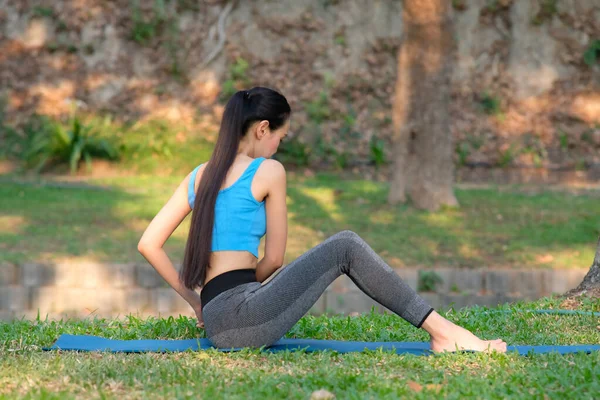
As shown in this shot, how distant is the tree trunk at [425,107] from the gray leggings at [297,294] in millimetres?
5553

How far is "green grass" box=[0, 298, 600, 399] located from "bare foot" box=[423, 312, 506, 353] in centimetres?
7

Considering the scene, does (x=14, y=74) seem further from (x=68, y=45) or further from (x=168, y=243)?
(x=168, y=243)

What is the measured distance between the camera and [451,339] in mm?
3857

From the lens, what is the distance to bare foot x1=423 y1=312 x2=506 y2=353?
385 cm

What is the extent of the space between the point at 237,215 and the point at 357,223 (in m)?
4.97

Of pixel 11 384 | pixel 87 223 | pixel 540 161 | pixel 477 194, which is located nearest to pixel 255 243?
pixel 11 384

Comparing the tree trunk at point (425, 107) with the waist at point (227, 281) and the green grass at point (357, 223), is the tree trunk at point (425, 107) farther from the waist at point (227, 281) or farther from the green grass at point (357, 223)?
the waist at point (227, 281)

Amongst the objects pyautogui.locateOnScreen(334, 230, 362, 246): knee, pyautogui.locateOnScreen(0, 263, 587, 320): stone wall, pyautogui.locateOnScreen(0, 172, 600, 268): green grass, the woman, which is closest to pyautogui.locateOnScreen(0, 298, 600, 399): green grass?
the woman

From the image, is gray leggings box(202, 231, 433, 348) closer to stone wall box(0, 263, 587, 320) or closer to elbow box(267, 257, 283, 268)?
elbow box(267, 257, 283, 268)

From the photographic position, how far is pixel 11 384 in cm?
337

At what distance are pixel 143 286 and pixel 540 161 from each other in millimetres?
7293

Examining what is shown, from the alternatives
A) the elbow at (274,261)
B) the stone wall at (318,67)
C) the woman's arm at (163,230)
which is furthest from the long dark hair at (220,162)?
the stone wall at (318,67)

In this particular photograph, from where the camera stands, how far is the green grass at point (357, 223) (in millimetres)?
7703

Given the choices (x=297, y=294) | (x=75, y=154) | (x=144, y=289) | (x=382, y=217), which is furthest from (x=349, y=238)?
(x=75, y=154)
